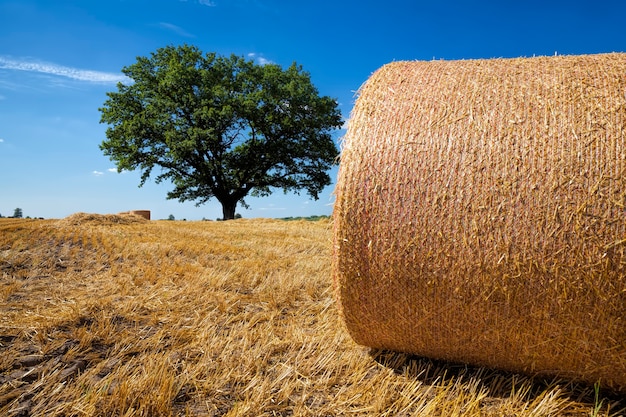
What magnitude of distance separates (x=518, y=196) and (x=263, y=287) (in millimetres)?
3008

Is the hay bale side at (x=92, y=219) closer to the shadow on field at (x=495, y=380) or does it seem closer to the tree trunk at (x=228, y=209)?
the shadow on field at (x=495, y=380)

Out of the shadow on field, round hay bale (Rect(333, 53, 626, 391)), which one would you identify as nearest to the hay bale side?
the shadow on field

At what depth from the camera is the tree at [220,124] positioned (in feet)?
67.5

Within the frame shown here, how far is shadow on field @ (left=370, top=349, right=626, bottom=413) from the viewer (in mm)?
2416

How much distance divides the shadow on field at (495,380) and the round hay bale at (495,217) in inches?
3.7

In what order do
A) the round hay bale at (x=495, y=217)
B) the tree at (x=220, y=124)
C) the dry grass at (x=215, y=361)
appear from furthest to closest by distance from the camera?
the tree at (x=220, y=124) → the dry grass at (x=215, y=361) → the round hay bale at (x=495, y=217)

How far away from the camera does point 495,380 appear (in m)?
2.54

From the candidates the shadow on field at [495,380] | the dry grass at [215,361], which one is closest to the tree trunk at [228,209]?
the dry grass at [215,361]

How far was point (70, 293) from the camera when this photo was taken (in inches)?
173

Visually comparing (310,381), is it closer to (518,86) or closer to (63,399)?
(63,399)

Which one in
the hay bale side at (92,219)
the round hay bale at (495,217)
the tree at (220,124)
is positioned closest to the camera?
the round hay bale at (495,217)

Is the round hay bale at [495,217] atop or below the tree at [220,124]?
below

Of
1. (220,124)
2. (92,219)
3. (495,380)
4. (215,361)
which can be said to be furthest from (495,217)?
(220,124)

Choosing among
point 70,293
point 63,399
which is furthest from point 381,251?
point 70,293
